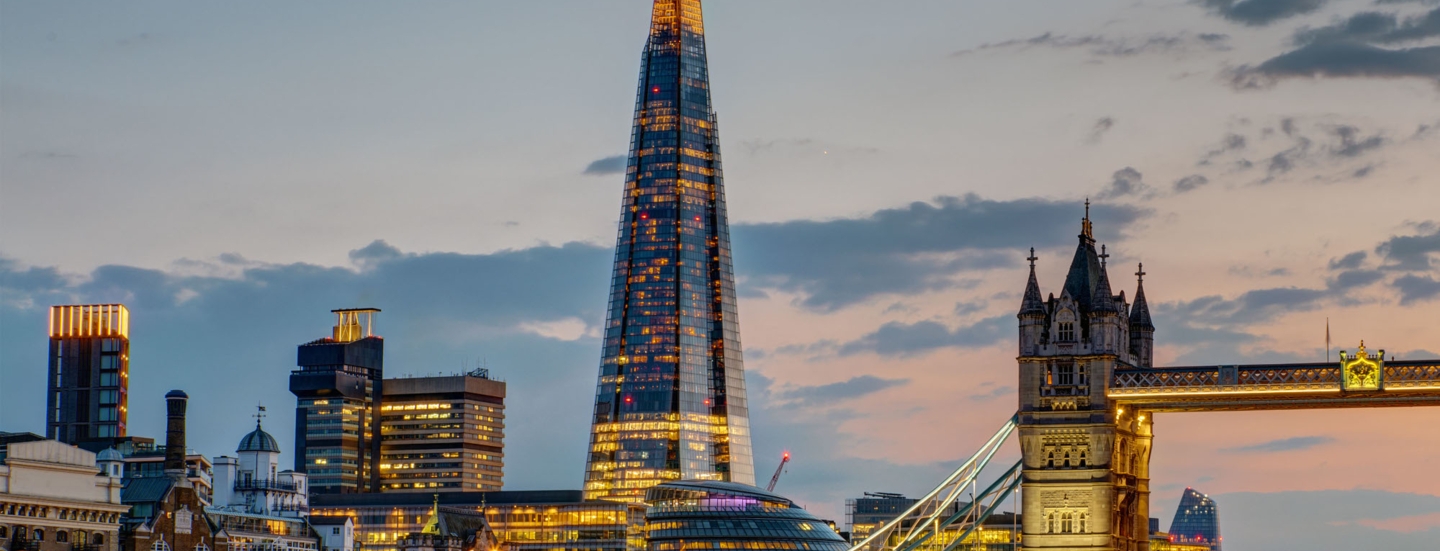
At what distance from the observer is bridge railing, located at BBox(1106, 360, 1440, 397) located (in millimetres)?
124375

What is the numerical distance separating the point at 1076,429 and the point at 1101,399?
2130mm

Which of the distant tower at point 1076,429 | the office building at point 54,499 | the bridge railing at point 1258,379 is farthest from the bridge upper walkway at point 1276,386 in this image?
the office building at point 54,499

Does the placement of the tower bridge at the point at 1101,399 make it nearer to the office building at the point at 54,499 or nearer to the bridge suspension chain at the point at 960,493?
the bridge suspension chain at the point at 960,493

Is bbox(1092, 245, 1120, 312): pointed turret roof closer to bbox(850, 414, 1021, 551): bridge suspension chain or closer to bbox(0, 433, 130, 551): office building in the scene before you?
bbox(850, 414, 1021, 551): bridge suspension chain

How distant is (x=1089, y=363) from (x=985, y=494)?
1032 cm

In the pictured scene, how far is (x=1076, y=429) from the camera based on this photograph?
5123 inches

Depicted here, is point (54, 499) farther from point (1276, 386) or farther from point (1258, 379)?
point (1276, 386)

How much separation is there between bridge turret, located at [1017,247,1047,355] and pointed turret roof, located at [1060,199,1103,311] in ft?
4.98

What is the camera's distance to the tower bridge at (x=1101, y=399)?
126m

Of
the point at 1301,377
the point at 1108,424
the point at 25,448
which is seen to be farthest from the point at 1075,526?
the point at 25,448

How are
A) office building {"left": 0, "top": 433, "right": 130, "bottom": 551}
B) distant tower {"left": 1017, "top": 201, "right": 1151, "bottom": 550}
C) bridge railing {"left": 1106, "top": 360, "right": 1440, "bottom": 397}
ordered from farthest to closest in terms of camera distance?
1. office building {"left": 0, "top": 433, "right": 130, "bottom": 551}
2. distant tower {"left": 1017, "top": 201, "right": 1151, "bottom": 550}
3. bridge railing {"left": 1106, "top": 360, "right": 1440, "bottom": 397}

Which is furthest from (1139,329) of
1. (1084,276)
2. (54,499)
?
(54,499)

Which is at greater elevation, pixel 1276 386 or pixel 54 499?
pixel 1276 386

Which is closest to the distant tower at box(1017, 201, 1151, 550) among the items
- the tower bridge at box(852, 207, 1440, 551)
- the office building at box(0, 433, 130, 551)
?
the tower bridge at box(852, 207, 1440, 551)
